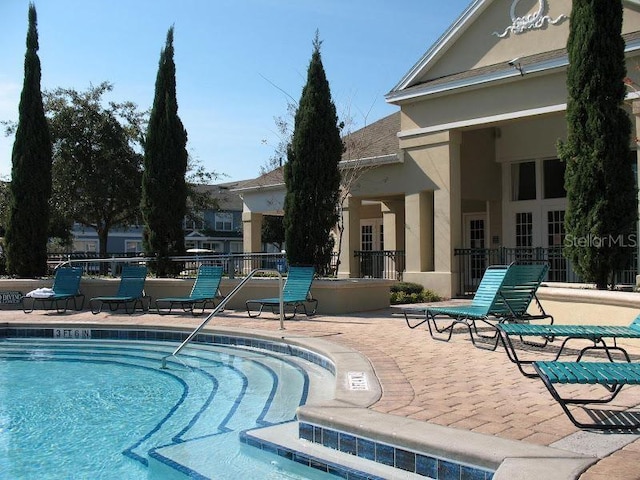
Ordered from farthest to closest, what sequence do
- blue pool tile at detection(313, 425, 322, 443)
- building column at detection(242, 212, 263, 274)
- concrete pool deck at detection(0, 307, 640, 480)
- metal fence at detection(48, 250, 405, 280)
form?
building column at detection(242, 212, 263, 274) → metal fence at detection(48, 250, 405, 280) → blue pool tile at detection(313, 425, 322, 443) → concrete pool deck at detection(0, 307, 640, 480)

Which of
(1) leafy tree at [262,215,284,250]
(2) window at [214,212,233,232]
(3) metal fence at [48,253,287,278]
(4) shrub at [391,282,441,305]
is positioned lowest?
(4) shrub at [391,282,441,305]

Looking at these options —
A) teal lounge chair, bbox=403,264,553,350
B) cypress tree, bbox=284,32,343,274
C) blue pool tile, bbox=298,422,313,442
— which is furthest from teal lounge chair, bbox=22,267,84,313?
blue pool tile, bbox=298,422,313,442

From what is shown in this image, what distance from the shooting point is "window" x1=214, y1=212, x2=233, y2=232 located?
55.3 meters

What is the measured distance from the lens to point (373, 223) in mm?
25781

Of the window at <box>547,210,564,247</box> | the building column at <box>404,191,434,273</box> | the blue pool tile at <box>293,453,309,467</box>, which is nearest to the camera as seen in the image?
the blue pool tile at <box>293,453,309,467</box>

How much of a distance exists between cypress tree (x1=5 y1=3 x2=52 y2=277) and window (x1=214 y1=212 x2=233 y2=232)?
38015mm

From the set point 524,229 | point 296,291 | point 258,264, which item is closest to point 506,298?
point 296,291

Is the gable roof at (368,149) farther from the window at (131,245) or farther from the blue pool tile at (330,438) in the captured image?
the window at (131,245)

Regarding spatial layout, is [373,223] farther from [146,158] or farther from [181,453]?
[181,453]

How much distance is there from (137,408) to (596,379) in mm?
4725

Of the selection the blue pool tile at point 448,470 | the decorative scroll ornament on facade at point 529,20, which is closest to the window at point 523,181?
the decorative scroll ornament on facade at point 529,20

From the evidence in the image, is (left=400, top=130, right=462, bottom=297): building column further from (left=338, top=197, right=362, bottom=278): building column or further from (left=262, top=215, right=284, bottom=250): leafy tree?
(left=262, top=215, right=284, bottom=250): leafy tree

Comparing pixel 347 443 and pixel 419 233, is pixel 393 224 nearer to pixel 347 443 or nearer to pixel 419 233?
pixel 419 233

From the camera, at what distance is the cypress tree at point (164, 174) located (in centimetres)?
1698
